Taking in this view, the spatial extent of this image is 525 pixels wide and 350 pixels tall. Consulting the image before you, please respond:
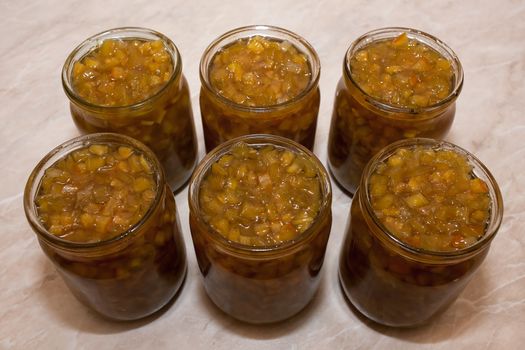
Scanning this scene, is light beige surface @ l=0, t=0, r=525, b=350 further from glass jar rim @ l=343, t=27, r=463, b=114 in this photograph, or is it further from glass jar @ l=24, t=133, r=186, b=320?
glass jar rim @ l=343, t=27, r=463, b=114

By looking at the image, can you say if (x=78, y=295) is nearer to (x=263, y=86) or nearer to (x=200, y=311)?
(x=200, y=311)

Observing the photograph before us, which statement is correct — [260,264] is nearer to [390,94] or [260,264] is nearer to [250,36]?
[390,94]

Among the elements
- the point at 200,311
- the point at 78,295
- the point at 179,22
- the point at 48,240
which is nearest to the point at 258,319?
the point at 200,311

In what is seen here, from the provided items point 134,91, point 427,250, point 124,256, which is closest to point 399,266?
point 427,250

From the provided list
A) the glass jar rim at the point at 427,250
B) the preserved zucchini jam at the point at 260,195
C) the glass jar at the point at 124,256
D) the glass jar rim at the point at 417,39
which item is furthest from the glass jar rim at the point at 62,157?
the glass jar rim at the point at 417,39

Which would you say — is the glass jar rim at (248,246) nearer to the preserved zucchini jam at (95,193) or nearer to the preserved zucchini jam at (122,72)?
the preserved zucchini jam at (95,193)

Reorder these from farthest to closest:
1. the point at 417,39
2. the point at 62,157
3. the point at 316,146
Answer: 1. the point at 316,146
2. the point at 417,39
3. the point at 62,157
